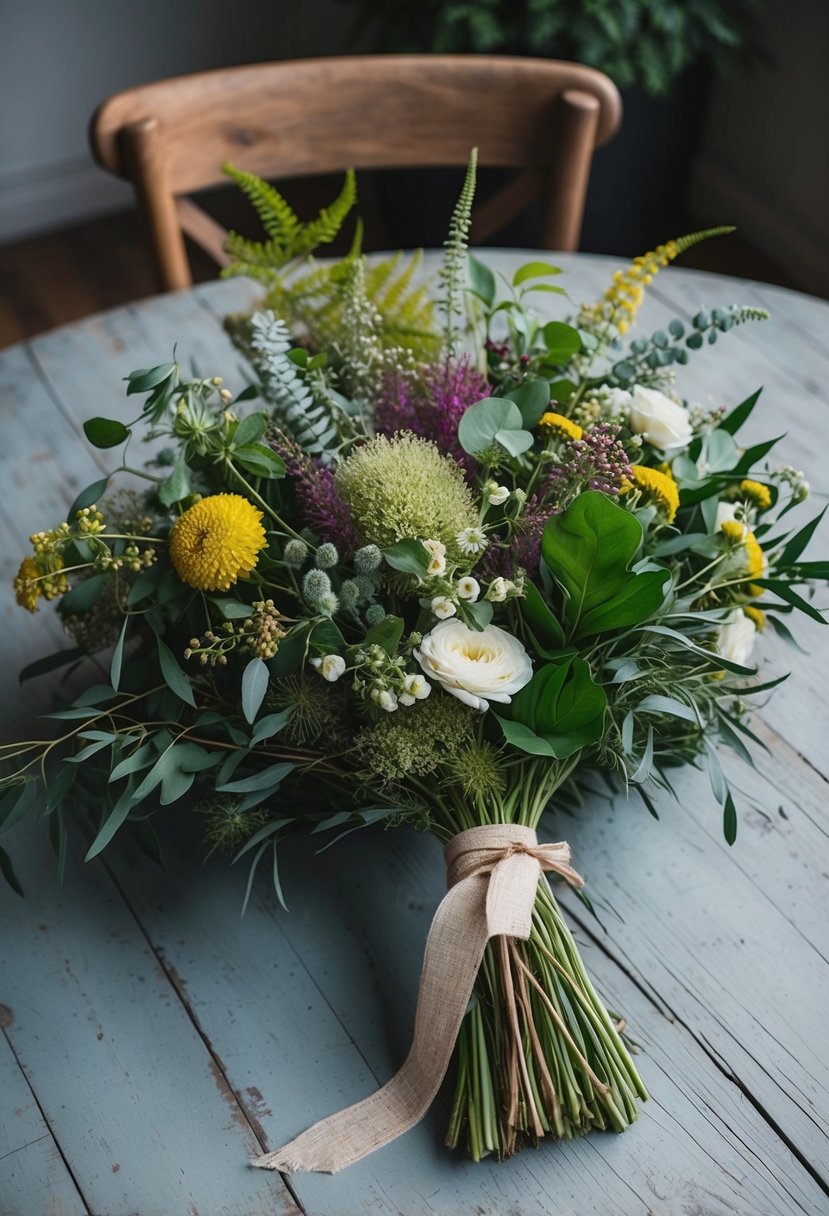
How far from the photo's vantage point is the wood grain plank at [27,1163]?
2.14 feet

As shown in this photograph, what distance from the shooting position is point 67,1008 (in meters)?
0.75

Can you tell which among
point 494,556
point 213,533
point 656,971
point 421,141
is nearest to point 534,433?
point 494,556

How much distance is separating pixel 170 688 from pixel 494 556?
0.83 feet

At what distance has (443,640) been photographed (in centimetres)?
72

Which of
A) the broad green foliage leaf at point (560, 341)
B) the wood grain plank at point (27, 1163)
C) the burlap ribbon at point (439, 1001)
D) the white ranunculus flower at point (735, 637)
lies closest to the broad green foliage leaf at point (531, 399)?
the broad green foliage leaf at point (560, 341)

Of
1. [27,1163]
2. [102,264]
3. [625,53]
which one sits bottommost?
[102,264]

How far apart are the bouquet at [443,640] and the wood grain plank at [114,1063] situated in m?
0.04

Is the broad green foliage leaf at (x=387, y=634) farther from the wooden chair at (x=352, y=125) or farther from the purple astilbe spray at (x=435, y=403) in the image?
the wooden chair at (x=352, y=125)

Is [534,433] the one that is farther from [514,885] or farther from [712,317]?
[514,885]

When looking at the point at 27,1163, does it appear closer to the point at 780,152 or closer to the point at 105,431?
the point at 105,431

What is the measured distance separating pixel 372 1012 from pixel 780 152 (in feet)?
8.49

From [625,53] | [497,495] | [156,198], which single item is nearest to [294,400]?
[497,495]

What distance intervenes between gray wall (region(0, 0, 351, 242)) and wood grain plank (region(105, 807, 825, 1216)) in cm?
251

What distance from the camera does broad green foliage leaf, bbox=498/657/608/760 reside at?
72cm
